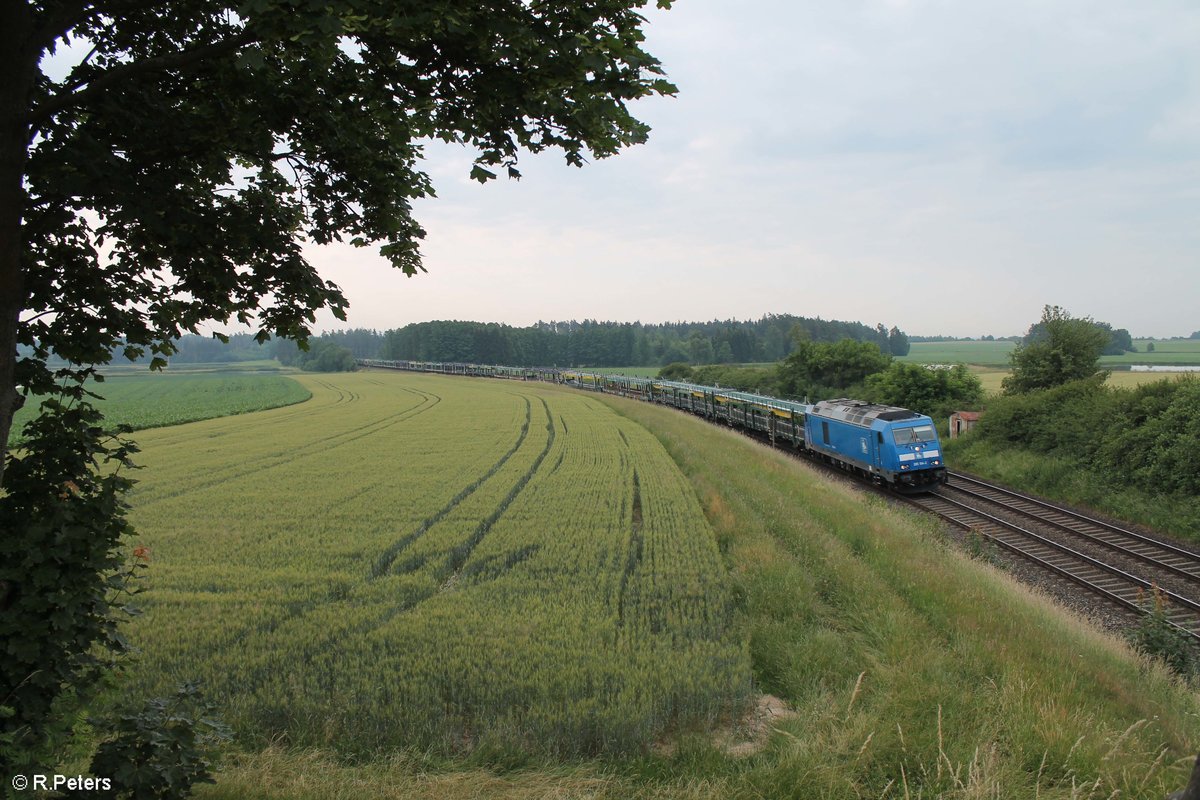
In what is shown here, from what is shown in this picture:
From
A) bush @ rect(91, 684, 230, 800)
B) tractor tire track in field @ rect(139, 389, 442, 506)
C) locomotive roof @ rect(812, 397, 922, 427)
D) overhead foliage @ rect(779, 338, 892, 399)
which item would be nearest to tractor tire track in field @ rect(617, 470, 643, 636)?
bush @ rect(91, 684, 230, 800)

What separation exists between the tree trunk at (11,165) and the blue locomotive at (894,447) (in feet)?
80.5

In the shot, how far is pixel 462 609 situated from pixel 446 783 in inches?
153

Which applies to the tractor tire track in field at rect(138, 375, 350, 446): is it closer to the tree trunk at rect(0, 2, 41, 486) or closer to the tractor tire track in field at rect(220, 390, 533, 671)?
the tractor tire track in field at rect(220, 390, 533, 671)

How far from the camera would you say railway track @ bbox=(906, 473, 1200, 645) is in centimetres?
1418

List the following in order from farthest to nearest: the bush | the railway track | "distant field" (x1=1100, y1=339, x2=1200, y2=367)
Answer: "distant field" (x1=1100, y1=339, x2=1200, y2=367) < the railway track < the bush

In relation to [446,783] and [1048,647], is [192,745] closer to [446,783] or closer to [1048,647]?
[446,783]

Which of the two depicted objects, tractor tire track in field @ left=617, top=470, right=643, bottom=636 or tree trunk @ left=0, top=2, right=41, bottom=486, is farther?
tractor tire track in field @ left=617, top=470, right=643, bottom=636


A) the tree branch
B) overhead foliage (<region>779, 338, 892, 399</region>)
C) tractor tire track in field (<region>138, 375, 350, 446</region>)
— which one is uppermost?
the tree branch

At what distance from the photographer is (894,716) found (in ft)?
21.6

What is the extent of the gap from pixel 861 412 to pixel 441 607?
2190 centimetres

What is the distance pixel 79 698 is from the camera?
4.40m

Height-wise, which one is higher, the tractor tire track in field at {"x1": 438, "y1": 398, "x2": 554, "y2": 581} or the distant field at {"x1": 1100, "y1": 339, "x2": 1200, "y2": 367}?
the distant field at {"x1": 1100, "y1": 339, "x2": 1200, "y2": 367}

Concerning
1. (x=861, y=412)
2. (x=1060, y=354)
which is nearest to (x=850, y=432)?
(x=861, y=412)

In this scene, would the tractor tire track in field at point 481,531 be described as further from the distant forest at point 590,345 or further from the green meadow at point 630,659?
the distant forest at point 590,345
